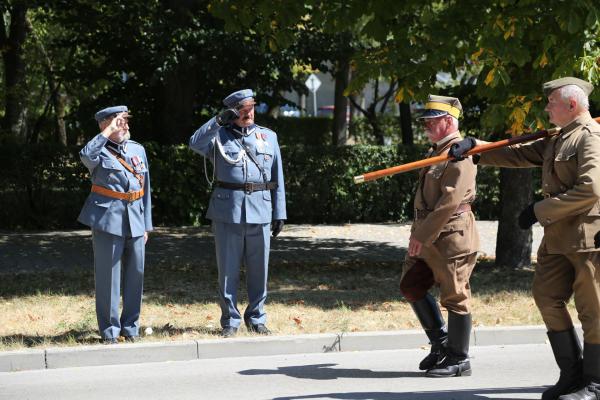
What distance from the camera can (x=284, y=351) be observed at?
7969 millimetres

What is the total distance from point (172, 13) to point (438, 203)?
9.21 meters

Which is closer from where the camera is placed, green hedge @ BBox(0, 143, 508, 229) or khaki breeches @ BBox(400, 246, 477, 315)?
→ khaki breeches @ BBox(400, 246, 477, 315)

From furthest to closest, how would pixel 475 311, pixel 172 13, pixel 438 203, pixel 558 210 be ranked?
pixel 172 13
pixel 475 311
pixel 438 203
pixel 558 210

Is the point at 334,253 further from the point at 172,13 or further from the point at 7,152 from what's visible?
the point at 7,152

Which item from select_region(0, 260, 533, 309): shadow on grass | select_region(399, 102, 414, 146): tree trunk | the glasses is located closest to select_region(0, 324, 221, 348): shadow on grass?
select_region(0, 260, 533, 309): shadow on grass

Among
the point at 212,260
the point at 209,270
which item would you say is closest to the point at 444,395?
the point at 209,270

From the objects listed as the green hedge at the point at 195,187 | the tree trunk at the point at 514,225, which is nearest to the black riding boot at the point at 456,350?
the tree trunk at the point at 514,225

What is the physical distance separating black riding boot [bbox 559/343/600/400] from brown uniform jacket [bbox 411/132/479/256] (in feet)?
3.87

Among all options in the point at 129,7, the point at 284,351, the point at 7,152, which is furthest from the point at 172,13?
the point at 284,351

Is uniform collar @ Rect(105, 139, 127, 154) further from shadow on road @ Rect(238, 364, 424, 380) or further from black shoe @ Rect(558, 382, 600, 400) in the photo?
black shoe @ Rect(558, 382, 600, 400)

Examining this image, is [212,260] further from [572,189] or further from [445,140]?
[572,189]

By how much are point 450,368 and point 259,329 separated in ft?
6.47

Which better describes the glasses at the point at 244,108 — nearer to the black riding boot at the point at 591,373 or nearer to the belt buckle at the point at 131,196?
the belt buckle at the point at 131,196

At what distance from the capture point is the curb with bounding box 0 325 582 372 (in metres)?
7.60
